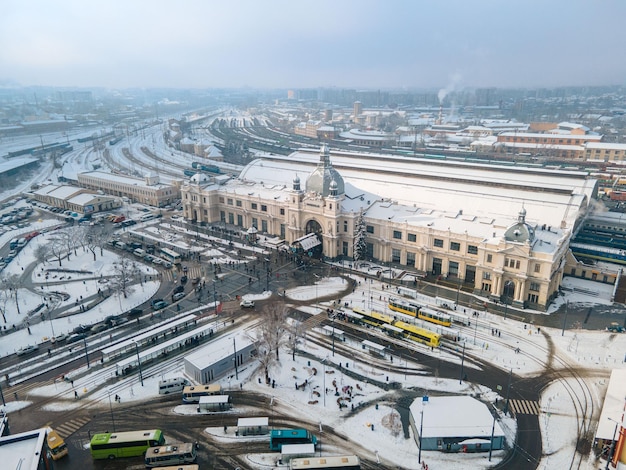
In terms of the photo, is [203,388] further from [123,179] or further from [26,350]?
[123,179]

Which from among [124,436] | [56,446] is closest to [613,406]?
[124,436]

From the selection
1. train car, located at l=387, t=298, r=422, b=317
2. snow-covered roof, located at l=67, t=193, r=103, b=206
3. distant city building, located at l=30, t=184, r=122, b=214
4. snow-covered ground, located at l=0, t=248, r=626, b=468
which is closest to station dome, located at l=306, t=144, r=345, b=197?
snow-covered ground, located at l=0, t=248, r=626, b=468

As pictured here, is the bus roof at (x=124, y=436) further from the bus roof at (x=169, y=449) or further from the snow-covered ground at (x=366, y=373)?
the snow-covered ground at (x=366, y=373)

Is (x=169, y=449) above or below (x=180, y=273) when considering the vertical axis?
above

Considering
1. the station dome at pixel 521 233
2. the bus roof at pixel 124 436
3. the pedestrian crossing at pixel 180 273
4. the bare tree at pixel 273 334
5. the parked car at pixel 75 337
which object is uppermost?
the station dome at pixel 521 233

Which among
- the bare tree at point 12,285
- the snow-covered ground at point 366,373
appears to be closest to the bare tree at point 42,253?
the bare tree at point 12,285

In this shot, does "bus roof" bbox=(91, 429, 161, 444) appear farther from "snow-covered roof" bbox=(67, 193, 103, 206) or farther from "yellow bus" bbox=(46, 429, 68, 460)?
"snow-covered roof" bbox=(67, 193, 103, 206)
